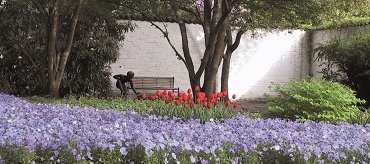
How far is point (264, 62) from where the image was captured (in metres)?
17.1

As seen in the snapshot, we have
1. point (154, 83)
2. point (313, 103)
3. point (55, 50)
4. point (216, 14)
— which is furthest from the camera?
point (154, 83)

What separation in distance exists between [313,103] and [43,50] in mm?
7232

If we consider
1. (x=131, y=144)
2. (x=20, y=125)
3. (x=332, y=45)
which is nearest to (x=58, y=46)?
(x=332, y=45)

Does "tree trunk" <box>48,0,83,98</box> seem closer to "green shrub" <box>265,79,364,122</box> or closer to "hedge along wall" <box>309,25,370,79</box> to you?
"green shrub" <box>265,79,364,122</box>

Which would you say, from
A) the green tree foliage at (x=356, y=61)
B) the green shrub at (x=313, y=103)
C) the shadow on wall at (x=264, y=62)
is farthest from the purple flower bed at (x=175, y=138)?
the shadow on wall at (x=264, y=62)

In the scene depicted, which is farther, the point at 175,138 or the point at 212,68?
Answer: the point at 212,68

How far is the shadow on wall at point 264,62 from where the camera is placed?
1672cm

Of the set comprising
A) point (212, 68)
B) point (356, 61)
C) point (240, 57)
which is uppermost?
point (240, 57)

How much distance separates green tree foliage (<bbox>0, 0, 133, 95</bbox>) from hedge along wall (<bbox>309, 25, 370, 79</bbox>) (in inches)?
223

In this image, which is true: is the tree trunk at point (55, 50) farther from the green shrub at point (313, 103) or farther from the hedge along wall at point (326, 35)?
the hedge along wall at point (326, 35)

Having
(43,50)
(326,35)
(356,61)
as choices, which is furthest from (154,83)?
(356,61)

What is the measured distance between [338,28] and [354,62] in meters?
4.68

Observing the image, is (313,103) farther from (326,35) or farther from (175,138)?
(326,35)

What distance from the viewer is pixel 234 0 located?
9.18m
